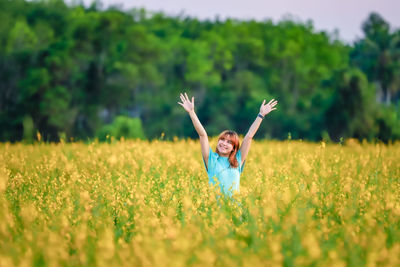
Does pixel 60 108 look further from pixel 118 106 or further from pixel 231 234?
pixel 231 234

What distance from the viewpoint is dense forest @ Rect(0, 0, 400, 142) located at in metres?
36.6

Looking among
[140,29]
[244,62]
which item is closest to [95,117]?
[140,29]

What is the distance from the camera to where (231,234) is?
348cm

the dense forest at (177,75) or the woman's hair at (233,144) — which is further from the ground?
the dense forest at (177,75)

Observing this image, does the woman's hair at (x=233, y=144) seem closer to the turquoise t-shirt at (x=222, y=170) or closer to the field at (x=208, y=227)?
the turquoise t-shirt at (x=222, y=170)

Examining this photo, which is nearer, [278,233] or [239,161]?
[278,233]

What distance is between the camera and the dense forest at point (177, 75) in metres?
36.6

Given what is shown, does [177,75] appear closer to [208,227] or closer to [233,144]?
[233,144]

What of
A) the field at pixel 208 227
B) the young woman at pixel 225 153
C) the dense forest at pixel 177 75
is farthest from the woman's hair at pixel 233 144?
the dense forest at pixel 177 75

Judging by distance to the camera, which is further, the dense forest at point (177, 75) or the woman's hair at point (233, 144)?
the dense forest at point (177, 75)

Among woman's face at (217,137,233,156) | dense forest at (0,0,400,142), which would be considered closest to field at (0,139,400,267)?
woman's face at (217,137,233,156)

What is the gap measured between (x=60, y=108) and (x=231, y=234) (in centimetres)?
3589

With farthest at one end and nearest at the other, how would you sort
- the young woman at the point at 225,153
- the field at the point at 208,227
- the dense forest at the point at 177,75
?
the dense forest at the point at 177,75
the young woman at the point at 225,153
the field at the point at 208,227

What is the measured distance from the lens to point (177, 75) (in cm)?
5097
